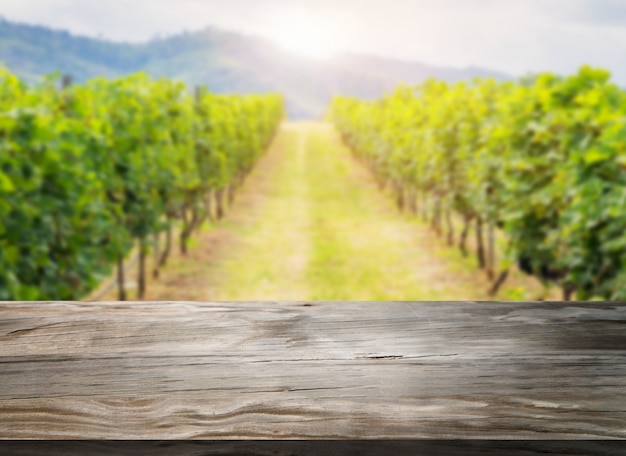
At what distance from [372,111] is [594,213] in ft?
70.1

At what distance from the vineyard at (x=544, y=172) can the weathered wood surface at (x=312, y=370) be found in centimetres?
393

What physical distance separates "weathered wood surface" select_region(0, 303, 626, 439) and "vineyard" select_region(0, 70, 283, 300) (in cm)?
328

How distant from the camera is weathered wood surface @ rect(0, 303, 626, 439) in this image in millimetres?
1109

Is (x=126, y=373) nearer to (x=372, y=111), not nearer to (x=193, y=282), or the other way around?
(x=193, y=282)

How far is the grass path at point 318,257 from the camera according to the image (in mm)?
11312

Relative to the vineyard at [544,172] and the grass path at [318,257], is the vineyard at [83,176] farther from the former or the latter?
the vineyard at [544,172]

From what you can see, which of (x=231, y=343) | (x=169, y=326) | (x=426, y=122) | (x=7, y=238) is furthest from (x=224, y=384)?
(x=426, y=122)

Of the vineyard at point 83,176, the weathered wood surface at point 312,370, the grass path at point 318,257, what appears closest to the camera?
the weathered wood surface at point 312,370

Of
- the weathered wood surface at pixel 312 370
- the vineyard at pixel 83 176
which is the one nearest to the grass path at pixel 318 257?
the vineyard at pixel 83 176

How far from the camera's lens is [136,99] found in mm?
9688

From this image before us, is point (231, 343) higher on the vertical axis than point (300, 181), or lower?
higher

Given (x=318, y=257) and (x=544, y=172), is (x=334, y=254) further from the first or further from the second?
(x=544, y=172)

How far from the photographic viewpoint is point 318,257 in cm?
1384

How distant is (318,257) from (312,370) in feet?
41.3
